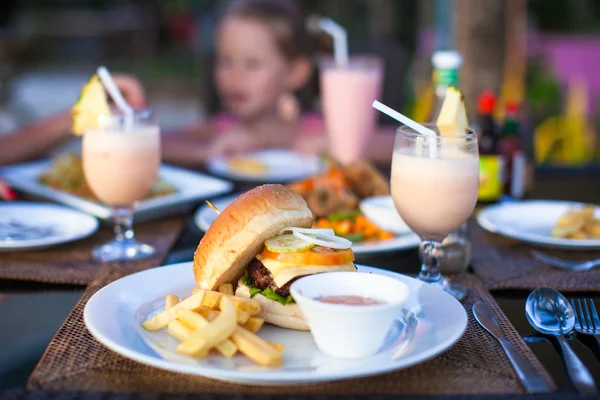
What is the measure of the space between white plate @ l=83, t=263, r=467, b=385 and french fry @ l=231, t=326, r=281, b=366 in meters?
0.01

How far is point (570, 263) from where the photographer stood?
5.97 ft

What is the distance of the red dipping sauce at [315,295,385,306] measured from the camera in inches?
49.3

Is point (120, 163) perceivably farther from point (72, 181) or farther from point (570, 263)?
point (570, 263)

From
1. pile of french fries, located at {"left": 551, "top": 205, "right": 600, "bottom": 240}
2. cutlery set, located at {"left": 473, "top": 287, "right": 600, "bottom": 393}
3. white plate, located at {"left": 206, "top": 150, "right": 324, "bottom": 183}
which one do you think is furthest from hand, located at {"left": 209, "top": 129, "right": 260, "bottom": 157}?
cutlery set, located at {"left": 473, "top": 287, "right": 600, "bottom": 393}

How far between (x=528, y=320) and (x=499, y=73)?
3.25 metres

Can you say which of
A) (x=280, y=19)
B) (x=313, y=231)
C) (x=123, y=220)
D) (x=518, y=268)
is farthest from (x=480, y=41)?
(x=313, y=231)

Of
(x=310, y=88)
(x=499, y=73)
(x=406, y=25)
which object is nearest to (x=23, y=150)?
(x=310, y=88)

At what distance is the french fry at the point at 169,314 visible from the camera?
1.29 m

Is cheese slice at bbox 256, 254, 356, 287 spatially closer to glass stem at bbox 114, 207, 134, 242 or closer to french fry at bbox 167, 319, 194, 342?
french fry at bbox 167, 319, 194, 342

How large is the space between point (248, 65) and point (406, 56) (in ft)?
5.87

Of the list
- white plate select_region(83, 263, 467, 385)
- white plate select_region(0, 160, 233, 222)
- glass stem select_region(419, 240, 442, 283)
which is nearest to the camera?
white plate select_region(83, 263, 467, 385)

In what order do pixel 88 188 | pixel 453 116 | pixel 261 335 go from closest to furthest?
pixel 261 335 → pixel 453 116 → pixel 88 188

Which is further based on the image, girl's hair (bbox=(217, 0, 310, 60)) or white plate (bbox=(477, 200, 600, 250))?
girl's hair (bbox=(217, 0, 310, 60))

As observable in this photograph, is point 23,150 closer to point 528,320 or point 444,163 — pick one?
point 444,163
